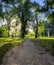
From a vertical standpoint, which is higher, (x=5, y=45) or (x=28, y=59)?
(x=28, y=59)

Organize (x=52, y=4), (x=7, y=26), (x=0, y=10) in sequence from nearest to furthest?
1. (x=0, y=10)
2. (x=52, y=4)
3. (x=7, y=26)

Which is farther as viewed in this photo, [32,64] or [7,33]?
[7,33]

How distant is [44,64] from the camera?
31.5 ft

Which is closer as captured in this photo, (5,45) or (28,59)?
(28,59)

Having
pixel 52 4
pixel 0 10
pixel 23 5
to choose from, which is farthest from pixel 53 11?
pixel 23 5

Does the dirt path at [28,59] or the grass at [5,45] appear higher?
the dirt path at [28,59]

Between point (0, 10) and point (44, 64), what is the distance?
33.4 ft

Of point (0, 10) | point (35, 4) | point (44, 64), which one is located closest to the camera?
point (44, 64)

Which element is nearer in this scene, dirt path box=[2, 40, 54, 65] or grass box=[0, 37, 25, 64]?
Answer: dirt path box=[2, 40, 54, 65]

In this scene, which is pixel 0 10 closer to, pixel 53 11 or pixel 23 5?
pixel 53 11

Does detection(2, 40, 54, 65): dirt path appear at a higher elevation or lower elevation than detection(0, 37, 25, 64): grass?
higher

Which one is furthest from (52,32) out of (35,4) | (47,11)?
(47,11)

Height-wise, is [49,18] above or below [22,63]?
above

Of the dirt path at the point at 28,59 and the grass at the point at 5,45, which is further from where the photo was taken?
the grass at the point at 5,45
